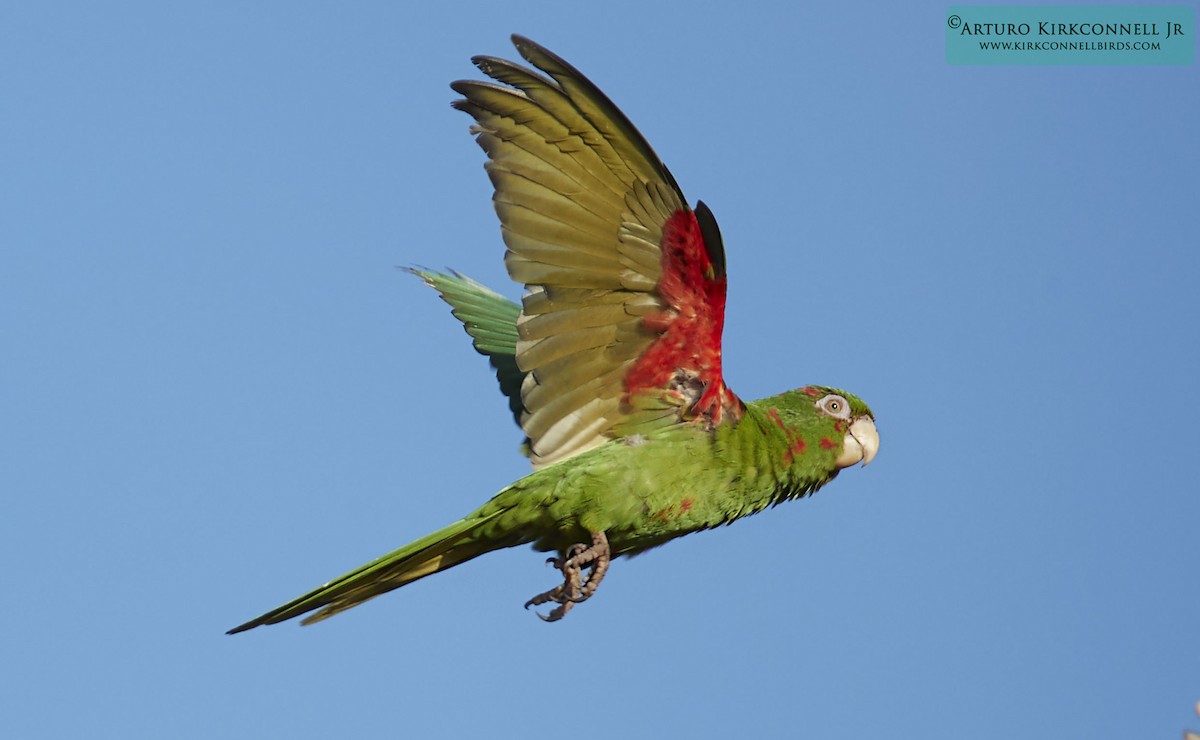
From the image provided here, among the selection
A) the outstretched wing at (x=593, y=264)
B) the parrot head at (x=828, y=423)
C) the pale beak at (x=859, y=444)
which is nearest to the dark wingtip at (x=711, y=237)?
the outstretched wing at (x=593, y=264)

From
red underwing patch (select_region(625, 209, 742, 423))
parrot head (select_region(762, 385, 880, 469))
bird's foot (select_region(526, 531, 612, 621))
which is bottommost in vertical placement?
bird's foot (select_region(526, 531, 612, 621))

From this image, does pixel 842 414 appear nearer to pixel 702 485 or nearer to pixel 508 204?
pixel 702 485

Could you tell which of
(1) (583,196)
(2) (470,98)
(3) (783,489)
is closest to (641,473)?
(3) (783,489)

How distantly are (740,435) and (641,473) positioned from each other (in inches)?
25.4

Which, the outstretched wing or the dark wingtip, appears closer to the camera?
the outstretched wing

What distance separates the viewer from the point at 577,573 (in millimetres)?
6824

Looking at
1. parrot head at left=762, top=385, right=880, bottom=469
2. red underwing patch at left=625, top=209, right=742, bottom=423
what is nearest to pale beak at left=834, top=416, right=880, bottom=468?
parrot head at left=762, top=385, right=880, bottom=469

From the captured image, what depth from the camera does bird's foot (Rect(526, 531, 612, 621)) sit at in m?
6.76

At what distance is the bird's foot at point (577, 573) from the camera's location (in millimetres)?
6762

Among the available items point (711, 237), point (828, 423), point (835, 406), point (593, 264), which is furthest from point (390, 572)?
point (835, 406)

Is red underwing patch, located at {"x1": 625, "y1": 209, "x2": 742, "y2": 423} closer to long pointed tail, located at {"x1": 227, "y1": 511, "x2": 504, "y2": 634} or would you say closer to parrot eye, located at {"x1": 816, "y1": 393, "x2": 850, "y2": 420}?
parrot eye, located at {"x1": 816, "y1": 393, "x2": 850, "y2": 420}

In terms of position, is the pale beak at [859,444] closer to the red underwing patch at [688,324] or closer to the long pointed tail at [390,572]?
the red underwing patch at [688,324]

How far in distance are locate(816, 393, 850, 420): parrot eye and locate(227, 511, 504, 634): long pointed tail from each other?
2.07 meters

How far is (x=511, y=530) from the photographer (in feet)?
22.3
